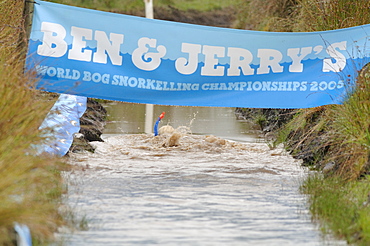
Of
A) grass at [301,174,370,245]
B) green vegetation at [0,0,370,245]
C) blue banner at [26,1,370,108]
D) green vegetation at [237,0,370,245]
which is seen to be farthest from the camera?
blue banner at [26,1,370,108]

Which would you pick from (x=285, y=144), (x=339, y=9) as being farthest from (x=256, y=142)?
(x=339, y=9)

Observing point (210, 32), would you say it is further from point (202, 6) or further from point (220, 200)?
point (202, 6)

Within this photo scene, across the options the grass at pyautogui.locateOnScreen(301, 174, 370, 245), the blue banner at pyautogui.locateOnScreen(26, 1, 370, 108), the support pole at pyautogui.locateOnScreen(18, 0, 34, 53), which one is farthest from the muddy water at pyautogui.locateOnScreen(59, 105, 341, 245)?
the support pole at pyautogui.locateOnScreen(18, 0, 34, 53)

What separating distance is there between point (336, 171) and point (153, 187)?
203 centimetres

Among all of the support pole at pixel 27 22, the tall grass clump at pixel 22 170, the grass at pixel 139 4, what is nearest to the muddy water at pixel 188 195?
the tall grass clump at pixel 22 170

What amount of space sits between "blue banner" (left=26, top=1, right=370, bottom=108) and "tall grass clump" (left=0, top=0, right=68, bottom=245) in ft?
7.12

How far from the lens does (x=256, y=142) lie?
42.3 ft

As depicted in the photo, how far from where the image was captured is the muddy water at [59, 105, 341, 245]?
587cm

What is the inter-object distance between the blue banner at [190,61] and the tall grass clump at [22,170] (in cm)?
217

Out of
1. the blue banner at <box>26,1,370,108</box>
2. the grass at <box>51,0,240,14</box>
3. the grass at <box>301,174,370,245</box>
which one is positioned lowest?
the grass at <box>301,174,370,245</box>

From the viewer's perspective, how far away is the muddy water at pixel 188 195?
19.3 ft

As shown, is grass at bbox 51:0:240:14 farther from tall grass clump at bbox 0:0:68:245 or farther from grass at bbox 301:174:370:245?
tall grass clump at bbox 0:0:68:245

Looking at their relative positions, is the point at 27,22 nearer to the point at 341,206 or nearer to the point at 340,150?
the point at 340,150

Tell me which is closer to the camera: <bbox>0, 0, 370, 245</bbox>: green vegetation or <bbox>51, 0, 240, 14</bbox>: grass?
<bbox>0, 0, 370, 245</bbox>: green vegetation
